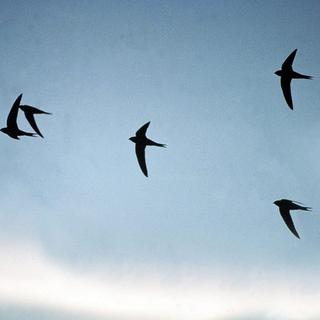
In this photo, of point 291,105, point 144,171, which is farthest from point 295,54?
point 144,171

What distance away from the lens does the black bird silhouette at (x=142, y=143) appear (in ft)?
53.2

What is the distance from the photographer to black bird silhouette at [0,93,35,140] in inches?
623

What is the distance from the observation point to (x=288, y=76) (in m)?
16.5

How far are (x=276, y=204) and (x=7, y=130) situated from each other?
10978 mm

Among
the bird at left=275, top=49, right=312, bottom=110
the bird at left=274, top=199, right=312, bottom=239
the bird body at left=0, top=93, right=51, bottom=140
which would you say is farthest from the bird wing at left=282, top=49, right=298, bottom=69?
the bird body at left=0, top=93, right=51, bottom=140

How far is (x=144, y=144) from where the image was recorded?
17062 mm

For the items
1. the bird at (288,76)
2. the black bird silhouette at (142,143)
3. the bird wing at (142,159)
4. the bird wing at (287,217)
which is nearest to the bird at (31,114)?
the black bird silhouette at (142,143)

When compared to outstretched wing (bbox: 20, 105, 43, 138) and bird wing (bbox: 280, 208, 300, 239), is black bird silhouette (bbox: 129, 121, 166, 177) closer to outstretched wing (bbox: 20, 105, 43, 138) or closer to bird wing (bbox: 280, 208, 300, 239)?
outstretched wing (bbox: 20, 105, 43, 138)

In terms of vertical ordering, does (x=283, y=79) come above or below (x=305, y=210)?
above

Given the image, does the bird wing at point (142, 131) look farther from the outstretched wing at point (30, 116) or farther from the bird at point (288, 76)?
the bird at point (288, 76)

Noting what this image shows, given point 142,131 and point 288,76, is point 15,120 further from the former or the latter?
point 288,76

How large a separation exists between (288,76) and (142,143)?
6373 mm

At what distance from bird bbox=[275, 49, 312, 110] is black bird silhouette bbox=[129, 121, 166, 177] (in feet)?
18.2

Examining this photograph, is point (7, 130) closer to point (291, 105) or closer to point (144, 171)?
point (144, 171)
